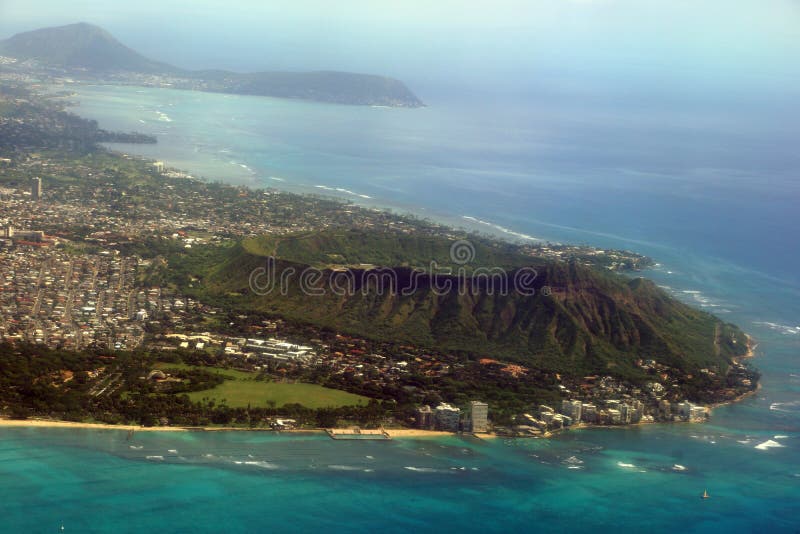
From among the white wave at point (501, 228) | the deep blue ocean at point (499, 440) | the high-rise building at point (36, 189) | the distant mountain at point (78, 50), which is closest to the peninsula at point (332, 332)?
the deep blue ocean at point (499, 440)

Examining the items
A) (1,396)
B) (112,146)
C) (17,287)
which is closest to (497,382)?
(1,396)

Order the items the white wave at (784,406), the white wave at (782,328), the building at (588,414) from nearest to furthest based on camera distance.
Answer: the building at (588,414) < the white wave at (784,406) < the white wave at (782,328)

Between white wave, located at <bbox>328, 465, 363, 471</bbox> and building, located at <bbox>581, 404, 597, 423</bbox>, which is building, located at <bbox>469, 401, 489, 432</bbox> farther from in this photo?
white wave, located at <bbox>328, 465, 363, 471</bbox>

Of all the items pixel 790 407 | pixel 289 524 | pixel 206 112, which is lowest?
pixel 289 524

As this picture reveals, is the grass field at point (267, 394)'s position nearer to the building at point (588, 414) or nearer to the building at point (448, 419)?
the building at point (448, 419)

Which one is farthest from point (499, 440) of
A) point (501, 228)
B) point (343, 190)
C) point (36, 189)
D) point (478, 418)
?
point (343, 190)

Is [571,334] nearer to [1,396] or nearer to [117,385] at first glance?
[117,385]
